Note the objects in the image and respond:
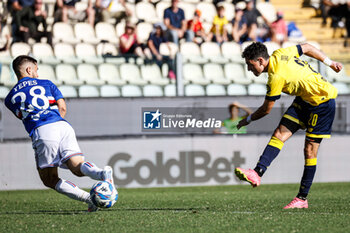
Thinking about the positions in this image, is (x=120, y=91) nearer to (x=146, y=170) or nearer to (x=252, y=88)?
(x=146, y=170)

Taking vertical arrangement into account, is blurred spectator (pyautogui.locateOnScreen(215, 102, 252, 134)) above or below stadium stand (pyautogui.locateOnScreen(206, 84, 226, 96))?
below

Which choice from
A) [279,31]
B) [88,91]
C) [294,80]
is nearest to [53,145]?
[294,80]

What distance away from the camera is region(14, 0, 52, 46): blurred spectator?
15.4 m

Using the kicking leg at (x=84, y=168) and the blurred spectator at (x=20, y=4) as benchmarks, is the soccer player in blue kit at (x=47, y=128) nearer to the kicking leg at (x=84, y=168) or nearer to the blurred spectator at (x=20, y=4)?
the kicking leg at (x=84, y=168)

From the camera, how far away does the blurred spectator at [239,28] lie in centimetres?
1716

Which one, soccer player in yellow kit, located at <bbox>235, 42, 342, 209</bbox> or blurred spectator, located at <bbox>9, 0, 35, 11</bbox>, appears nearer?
soccer player in yellow kit, located at <bbox>235, 42, 342, 209</bbox>

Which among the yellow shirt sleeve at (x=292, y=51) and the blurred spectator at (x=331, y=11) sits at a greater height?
the yellow shirt sleeve at (x=292, y=51)

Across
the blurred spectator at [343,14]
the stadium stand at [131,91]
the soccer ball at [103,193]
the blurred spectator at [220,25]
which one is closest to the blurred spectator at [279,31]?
the blurred spectator at [220,25]

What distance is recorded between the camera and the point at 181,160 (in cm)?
1376

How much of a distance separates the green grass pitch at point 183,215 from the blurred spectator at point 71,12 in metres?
6.73

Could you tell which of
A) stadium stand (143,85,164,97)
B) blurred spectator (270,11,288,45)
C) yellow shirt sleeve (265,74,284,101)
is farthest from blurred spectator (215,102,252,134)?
yellow shirt sleeve (265,74,284,101)

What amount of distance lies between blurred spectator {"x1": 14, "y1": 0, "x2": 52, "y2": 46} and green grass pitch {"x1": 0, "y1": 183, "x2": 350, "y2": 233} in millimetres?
5573

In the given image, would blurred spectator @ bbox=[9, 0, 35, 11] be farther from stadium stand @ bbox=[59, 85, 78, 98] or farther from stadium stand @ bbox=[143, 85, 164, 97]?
stadium stand @ bbox=[143, 85, 164, 97]

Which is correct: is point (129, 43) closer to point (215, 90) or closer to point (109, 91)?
point (109, 91)
